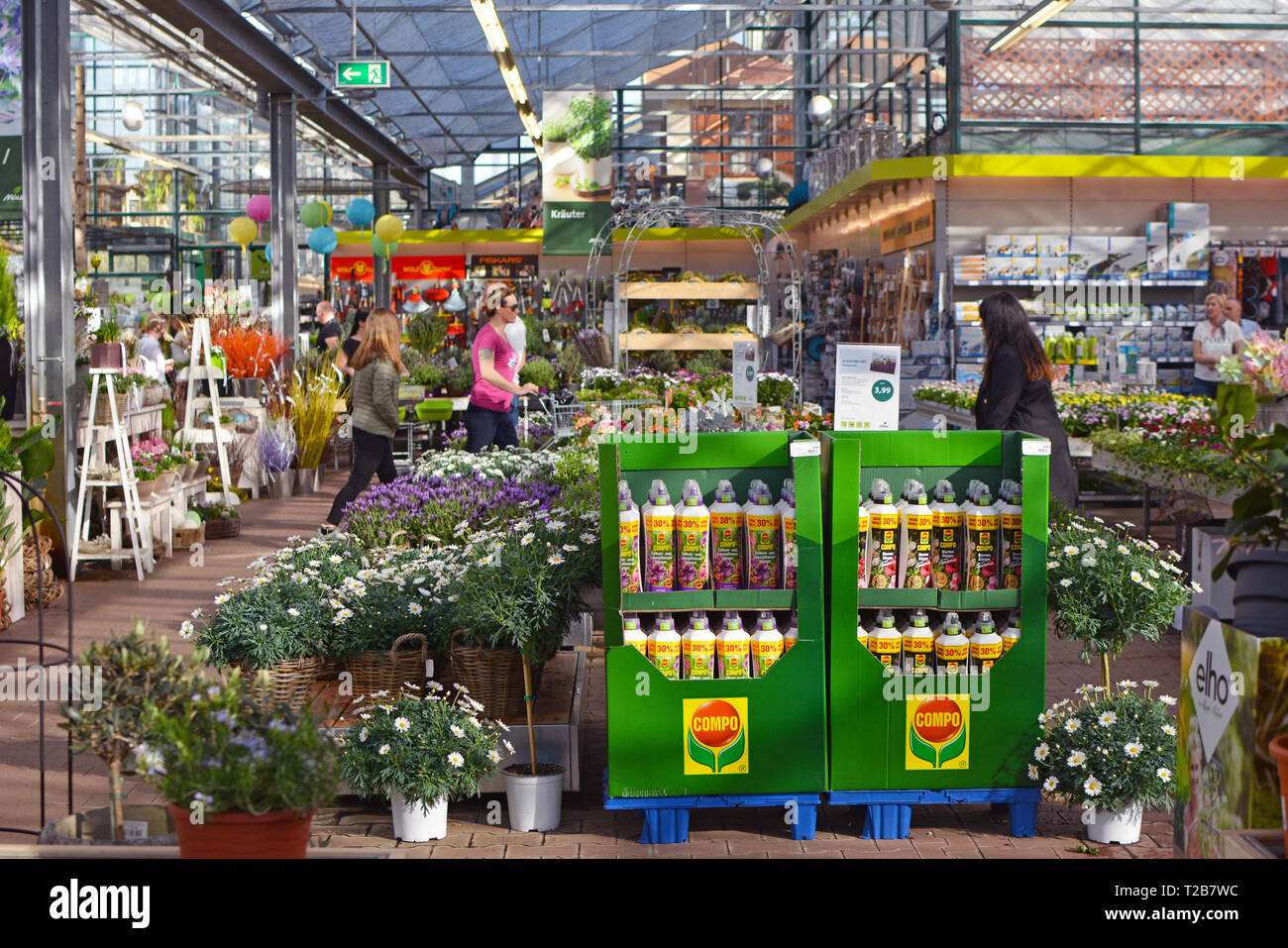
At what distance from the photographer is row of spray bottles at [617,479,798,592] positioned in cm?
377

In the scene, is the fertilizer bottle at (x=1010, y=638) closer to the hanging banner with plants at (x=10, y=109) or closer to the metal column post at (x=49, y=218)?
the metal column post at (x=49, y=218)

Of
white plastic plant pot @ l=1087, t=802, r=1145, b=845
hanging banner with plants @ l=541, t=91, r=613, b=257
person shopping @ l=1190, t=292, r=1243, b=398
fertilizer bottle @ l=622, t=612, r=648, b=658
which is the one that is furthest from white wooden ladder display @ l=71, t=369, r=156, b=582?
hanging banner with plants @ l=541, t=91, r=613, b=257

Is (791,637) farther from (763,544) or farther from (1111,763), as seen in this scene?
(1111,763)

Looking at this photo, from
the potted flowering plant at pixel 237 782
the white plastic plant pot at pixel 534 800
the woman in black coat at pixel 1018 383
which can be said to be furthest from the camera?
the woman in black coat at pixel 1018 383

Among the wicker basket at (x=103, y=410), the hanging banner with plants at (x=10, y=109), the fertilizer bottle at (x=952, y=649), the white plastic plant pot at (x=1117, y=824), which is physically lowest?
the white plastic plant pot at (x=1117, y=824)

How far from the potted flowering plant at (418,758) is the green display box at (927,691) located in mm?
1040

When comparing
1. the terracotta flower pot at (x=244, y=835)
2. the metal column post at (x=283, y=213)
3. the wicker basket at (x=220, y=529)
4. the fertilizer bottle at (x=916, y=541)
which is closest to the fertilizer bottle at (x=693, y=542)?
the fertilizer bottle at (x=916, y=541)

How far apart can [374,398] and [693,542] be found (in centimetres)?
487

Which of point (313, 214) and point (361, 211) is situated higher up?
point (361, 211)

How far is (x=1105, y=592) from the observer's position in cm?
401

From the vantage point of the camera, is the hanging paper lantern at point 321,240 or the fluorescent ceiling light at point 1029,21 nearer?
the fluorescent ceiling light at point 1029,21

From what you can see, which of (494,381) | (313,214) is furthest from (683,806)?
(313,214)

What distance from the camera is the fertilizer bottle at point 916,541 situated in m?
3.81
